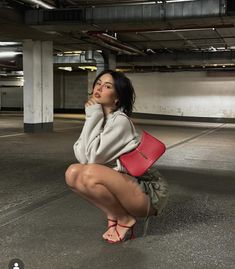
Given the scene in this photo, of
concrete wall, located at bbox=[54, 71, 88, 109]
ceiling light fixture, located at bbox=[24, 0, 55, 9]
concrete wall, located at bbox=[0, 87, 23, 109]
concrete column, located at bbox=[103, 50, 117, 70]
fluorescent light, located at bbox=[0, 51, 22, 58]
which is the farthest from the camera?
concrete wall, located at bbox=[0, 87, 23, 109]

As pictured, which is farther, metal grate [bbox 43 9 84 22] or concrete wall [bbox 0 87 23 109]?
concrete wall [bbox 0 87 23 109]

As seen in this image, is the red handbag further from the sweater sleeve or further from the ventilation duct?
the ventilation duct

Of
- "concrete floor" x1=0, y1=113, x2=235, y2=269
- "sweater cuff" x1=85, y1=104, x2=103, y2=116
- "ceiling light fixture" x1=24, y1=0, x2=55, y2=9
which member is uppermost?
"ceiling light fixture" x1=24, y1=0, x2=55, y2=9

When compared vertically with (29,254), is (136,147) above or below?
above

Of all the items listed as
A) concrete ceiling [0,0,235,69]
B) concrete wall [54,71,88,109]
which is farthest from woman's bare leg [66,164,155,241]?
concrete wall [54,71,88,109]

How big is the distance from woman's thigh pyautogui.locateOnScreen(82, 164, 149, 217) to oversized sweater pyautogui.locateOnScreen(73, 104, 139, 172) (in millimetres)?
75

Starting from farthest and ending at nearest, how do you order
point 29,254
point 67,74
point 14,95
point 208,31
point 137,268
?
1. point 14,95
2. point 67,74
3. point 208,31
4. point 29,254
5. point 137,268

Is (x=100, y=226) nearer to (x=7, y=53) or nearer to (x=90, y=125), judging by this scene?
(x=90, y=125)

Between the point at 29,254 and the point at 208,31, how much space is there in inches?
357

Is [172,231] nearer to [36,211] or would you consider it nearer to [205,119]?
[36,211]

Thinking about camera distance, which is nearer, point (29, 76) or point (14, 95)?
point (29, 76)

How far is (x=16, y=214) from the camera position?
3.25 meters

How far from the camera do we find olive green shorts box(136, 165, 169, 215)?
2488 millimetres

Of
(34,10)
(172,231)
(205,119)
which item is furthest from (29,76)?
(205,119)
